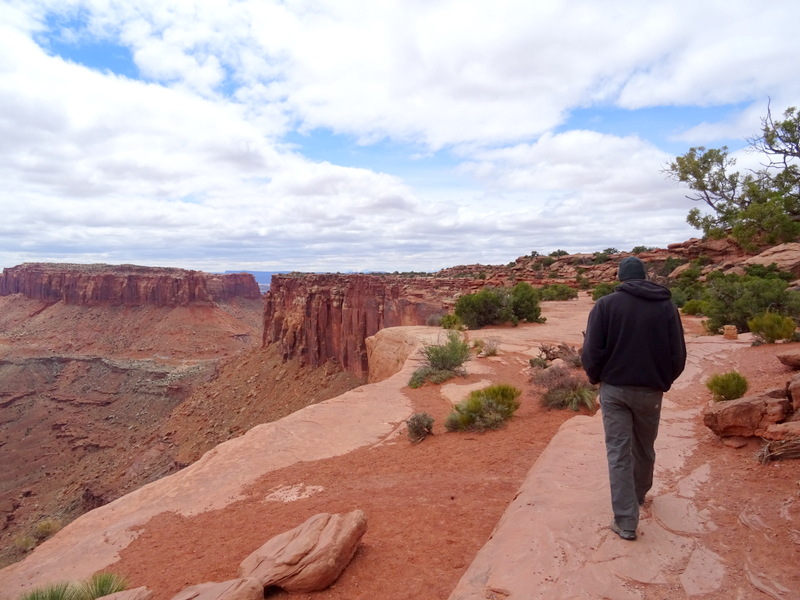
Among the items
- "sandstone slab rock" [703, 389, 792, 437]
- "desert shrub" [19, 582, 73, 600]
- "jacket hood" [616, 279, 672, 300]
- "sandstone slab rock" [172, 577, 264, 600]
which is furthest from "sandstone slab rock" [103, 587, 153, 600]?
"sandstone slab rock" [703, 389, 792, 437]

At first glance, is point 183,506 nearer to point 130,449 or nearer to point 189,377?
point 130,449

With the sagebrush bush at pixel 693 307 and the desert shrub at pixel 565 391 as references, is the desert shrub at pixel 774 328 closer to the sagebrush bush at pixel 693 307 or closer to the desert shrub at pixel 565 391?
the desert shrub at pixel 565 391

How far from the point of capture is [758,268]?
21.1 meters

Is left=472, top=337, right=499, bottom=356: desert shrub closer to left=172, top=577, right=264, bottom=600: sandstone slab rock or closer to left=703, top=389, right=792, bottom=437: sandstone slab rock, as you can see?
left=703, top=389, right=792, bottom=437: sandstone slab rock

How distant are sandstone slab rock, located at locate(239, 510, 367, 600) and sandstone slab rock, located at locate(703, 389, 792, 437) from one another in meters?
3.84

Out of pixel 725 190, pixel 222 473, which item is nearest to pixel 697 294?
pixel 725 190

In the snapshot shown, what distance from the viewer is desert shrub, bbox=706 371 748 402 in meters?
6.11

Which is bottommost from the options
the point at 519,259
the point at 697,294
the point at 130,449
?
the point at 130,449

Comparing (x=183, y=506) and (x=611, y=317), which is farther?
(x=183, y=506)

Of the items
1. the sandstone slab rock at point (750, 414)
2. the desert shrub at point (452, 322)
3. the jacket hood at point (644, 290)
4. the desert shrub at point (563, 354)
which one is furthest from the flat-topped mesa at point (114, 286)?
the jacket hood at point (644, 290)

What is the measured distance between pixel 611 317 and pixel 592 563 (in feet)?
5.66

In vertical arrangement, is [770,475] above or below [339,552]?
above

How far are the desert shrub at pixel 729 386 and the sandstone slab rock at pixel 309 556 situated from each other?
495cm

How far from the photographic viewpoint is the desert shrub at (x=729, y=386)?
20.0ft
